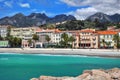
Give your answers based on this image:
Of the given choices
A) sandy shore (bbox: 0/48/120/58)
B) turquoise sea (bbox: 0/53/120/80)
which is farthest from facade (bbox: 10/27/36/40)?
turquoise sea (bbox: 0/53/120/80)

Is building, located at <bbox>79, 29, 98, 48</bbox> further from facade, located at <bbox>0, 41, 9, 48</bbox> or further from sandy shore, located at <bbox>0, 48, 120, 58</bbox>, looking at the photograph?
facade, located at <bbox>0, 41, 9, 48</bbox>

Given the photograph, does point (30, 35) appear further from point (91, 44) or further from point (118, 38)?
point (118, 38)

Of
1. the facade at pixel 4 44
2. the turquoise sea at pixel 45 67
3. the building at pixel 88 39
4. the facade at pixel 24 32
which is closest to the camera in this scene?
the turquoise sea at pixel 45 67

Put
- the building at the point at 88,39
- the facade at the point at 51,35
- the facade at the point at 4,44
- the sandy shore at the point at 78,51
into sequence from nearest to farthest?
the sandy shore at the point at 78,51 < the building at the point at 88,39 < the facade at the point at 4,44 < the facade at the point at 51,35

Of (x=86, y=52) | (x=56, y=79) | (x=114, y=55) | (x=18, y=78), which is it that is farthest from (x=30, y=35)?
(x=56, y=79)

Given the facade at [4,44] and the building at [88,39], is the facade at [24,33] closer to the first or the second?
the facade at [4,44]

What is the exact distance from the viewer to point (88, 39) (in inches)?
4751

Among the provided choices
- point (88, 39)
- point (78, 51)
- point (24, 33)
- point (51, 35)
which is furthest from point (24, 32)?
point (78, 51)

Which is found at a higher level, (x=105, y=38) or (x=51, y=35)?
(x=51, y=35)

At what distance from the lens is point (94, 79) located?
68.1 ft

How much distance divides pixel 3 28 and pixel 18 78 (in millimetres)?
135714

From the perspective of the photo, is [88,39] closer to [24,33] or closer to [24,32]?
[24,33]

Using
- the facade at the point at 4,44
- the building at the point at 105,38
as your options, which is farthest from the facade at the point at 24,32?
the building at the point at 105,38

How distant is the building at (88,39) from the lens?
120 m
